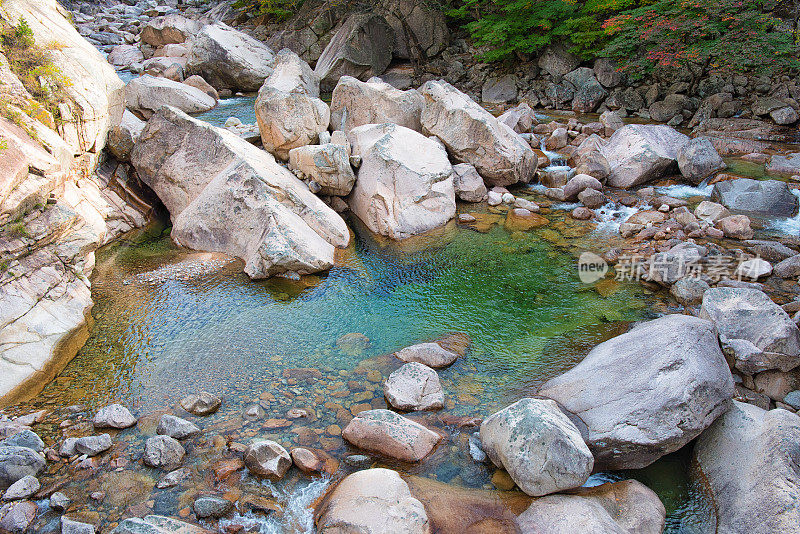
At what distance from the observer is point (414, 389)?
6.17 m

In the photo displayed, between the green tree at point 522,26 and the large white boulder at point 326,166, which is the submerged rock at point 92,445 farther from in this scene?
the green tree at point 522,26

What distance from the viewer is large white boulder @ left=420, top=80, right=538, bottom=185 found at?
12.5 meters

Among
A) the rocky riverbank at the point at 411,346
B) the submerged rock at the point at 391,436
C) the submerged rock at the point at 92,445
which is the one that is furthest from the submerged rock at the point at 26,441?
the submerged rock at the point at 391,436

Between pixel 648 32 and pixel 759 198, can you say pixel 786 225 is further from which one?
pixel 648 32

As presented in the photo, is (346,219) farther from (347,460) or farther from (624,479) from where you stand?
(624,479)

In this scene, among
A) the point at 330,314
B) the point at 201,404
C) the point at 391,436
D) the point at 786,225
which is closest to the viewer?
the point at 391,436

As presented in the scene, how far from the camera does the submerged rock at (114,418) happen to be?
558cm

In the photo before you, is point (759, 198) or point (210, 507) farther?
point (759, 198)

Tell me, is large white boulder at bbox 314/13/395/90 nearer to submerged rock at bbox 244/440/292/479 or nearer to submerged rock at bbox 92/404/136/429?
submerged rock at bbox 92/404/136/429

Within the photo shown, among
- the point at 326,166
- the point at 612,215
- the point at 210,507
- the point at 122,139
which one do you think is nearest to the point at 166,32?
the point at 122,139

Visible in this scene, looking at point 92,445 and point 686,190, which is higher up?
point 92,445

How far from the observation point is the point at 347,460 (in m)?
5.26

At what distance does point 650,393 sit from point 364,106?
1058cm

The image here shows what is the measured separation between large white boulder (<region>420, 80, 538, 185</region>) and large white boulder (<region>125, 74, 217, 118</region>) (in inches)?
308
